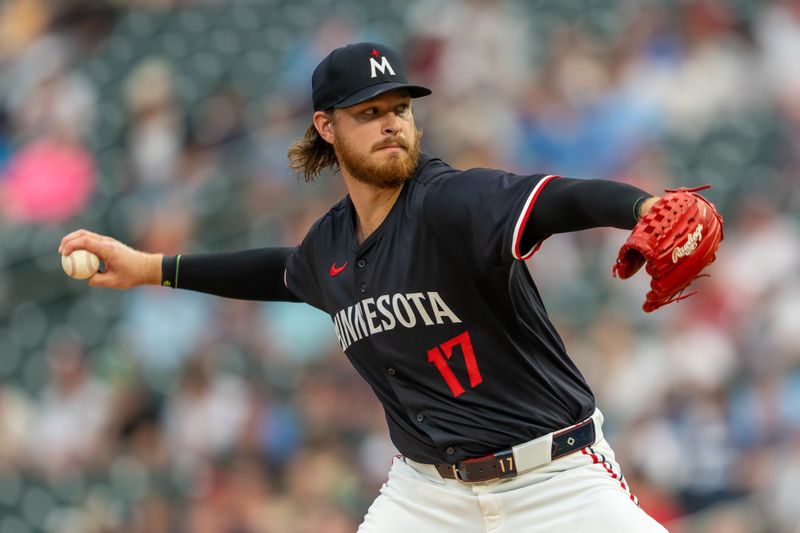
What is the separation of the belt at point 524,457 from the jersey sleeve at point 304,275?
74 centimetres

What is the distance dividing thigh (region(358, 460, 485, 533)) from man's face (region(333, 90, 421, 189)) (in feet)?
2.70

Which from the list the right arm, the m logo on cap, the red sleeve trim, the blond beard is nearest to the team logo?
the red sleeve trim

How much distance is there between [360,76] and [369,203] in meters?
0.35

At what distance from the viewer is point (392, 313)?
3.23 meters

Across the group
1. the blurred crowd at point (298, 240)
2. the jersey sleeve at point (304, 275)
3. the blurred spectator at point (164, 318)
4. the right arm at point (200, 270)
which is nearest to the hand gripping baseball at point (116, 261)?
the right arm at point (200, 270)

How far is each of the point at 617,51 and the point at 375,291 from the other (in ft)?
16.2

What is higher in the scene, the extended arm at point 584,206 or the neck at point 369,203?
the neck at point 369,203

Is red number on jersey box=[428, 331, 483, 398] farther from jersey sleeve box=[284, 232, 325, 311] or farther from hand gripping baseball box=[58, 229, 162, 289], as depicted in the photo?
hand gripping baseball box=[58, 229, 162, 289]

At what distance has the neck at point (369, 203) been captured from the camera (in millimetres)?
3348

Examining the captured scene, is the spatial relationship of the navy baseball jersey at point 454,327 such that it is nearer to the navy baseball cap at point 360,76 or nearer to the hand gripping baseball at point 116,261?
the navy baseball cap at point 360,76

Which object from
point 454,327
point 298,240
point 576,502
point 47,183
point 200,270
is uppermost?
point 47,183

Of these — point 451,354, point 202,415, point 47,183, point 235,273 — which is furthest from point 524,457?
point 47,183

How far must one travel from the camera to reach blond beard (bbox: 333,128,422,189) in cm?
328

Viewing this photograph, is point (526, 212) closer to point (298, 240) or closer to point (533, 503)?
point (533, 503)
